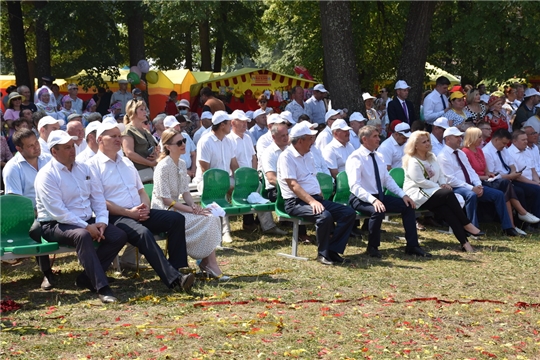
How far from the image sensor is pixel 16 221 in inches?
307

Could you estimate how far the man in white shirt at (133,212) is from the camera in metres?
7.70

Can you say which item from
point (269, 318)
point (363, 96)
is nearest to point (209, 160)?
point (269, 318)

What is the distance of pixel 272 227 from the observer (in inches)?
435

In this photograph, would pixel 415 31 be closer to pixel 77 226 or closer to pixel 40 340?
pixel 77 226

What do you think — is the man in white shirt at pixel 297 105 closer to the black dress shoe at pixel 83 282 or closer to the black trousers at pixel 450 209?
the black trousers at pixel 450 209

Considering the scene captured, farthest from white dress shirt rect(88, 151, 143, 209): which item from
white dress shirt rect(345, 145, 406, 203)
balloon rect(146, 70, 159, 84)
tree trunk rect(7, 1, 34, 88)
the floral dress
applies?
tree trunk rect(7, 1, 34, 88)

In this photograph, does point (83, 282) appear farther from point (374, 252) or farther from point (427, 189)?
point (427, 189)

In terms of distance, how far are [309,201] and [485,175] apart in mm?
3947

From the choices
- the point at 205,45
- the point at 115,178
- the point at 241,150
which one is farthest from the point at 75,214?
the point at 205,45

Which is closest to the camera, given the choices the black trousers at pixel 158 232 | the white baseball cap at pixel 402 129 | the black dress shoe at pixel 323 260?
the black trousers at pixel 158 232

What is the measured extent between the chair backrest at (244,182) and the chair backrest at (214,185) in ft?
0.44

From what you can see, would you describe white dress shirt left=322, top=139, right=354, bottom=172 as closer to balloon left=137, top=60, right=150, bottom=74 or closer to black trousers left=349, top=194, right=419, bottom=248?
black trousers left=349, top=194, right=419, bottom=248

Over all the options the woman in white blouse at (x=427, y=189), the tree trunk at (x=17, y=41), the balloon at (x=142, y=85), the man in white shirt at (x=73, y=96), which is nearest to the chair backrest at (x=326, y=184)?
the woman in white blouse at (x=427, y=189)

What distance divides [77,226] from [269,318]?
208 cm
